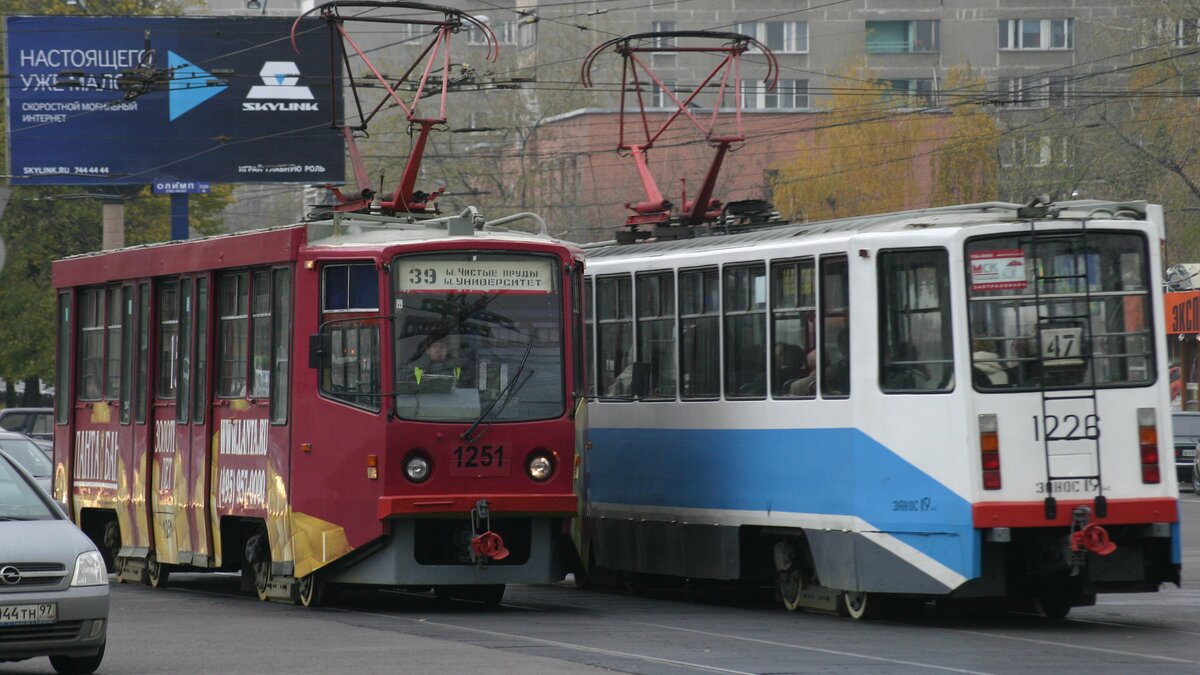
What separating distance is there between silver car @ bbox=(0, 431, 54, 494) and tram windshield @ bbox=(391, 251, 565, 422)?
9403mm

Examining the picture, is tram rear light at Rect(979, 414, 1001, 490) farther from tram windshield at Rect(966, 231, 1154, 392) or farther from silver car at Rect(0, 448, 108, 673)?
silver car at Rect(0, 448, 108, 673)

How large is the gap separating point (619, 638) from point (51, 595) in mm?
4010

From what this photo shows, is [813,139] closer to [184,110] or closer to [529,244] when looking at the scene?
[184,110]

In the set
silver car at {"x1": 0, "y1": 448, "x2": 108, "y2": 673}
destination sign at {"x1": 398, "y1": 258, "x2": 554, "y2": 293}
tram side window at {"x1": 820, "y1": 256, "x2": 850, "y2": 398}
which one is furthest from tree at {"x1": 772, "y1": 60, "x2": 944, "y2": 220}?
silver car at {"x1": 0, "y1": 448, "x2": 108, "y2": 673}

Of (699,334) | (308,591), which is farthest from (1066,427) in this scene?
(308,591)

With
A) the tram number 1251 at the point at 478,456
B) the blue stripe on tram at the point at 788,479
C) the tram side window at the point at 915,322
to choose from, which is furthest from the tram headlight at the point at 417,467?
the tram side window at the point at 915,322

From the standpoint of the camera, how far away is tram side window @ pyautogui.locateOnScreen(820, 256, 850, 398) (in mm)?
15625

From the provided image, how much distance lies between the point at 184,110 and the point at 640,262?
65.8 ft

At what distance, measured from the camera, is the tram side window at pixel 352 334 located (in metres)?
16.3

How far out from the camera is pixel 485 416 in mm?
16328

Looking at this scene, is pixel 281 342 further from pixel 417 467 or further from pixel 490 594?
pixel 490 594

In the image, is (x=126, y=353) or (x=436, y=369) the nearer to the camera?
(x=436, y=369)

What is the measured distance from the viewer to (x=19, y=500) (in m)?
12.6

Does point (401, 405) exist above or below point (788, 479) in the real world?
above
